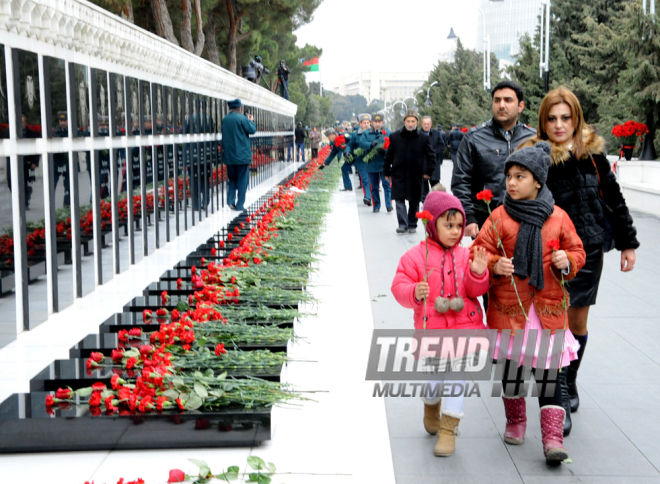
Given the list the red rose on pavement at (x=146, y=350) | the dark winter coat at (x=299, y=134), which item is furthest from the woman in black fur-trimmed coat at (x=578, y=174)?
the dark winter coat at (x=299, y=134)

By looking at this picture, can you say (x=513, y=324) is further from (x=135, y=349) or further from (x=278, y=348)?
(x=135, y=349)

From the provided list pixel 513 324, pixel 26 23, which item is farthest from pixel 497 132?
pixel 26 23

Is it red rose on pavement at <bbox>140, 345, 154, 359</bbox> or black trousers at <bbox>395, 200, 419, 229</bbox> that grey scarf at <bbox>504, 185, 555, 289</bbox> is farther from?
black trousers at <bbox>395, 200, 419, 229</bbox>

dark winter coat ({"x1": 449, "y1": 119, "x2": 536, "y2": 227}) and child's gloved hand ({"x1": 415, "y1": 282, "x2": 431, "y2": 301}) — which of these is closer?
child's gloved hand ({"x1": 415, "y1": 282, "x2": 431, "y2": 301})

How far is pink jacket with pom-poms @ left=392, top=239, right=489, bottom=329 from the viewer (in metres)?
4.02

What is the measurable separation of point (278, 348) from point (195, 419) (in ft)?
3.69

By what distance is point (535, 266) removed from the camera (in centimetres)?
388

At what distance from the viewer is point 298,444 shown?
162 inches

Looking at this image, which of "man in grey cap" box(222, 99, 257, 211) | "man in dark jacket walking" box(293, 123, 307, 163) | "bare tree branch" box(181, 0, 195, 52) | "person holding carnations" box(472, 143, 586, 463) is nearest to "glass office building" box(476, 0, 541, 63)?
"man in dark jacket walking" box(293, 123, 307, 163)

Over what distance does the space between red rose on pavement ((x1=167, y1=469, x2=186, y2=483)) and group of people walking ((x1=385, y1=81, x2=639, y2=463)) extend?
4.19 feet

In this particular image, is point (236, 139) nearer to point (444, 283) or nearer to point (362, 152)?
point (362, 152)

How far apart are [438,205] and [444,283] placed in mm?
388

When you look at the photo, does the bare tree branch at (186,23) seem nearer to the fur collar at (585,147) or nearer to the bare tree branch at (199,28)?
the bare tree branch at (199,28)

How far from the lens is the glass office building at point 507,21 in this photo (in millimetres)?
106387
